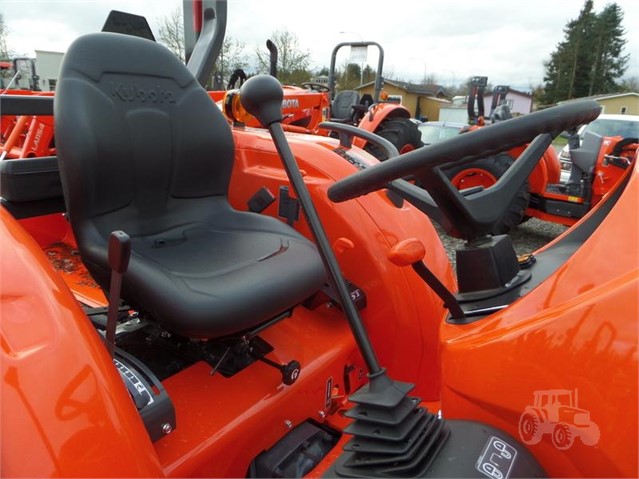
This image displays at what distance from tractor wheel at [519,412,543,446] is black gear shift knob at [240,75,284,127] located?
2.68 feet

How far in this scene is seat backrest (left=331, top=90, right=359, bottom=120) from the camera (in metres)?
6.26

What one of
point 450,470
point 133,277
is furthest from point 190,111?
point 450,470

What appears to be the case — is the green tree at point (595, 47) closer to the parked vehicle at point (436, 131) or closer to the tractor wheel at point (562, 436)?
the parked vehicle at point (436, 131)

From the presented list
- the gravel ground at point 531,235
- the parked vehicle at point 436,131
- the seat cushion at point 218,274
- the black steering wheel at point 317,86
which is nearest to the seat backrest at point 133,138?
the seat cushion at point 218,274

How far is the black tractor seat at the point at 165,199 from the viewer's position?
1154 millimetres

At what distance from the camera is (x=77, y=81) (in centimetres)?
136

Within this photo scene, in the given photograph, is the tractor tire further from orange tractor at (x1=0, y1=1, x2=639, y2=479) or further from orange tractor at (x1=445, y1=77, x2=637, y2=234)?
orange tractor at (x1=0, y1=1, x2=639, y2=479)

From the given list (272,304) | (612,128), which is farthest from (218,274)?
(612,128)

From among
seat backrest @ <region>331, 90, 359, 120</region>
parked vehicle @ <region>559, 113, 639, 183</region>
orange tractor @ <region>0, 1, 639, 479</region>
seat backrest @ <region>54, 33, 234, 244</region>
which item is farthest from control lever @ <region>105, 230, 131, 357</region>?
parked vehicle @ <region>559, 113, 639, 183</region>

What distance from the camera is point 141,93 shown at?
1512 millimetres

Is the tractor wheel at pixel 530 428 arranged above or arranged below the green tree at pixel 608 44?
below

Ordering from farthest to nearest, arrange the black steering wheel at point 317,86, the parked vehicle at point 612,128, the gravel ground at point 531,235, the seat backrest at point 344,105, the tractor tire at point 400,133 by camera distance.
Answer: the seat backrest at point 344,105 < the parked vehicle at point 612,128 < the black steering wheel at point 317,86 < the tractor tire at point 400,133 < the gravel ground at point 531,235

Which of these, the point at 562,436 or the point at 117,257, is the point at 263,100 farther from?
the point at 562,436

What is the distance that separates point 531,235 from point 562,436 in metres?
4.72
